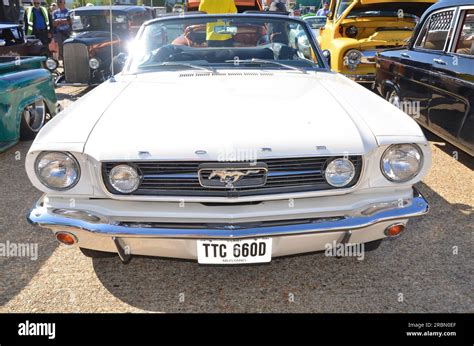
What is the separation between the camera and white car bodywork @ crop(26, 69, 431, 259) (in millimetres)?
2100

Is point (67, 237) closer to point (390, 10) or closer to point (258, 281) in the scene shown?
point (258, 281)

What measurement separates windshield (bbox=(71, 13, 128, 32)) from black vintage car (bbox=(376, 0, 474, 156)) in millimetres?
6094

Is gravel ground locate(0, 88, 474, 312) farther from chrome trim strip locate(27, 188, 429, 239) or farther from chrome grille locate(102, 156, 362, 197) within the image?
chrome grille locate(102, 156, 362, 197)

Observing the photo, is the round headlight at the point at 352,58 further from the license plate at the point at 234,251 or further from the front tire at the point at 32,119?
the license plate at the point at 234,251

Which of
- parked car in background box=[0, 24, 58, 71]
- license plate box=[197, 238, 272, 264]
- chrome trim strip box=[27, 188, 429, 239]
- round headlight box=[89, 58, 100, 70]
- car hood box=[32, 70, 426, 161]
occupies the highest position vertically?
parked car in background box=[0, 24, 58, 71]

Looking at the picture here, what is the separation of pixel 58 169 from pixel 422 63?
3899 millimetres

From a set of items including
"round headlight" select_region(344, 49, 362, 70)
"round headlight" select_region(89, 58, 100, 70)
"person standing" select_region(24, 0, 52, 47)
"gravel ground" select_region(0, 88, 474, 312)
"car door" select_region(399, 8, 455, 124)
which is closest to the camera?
"gravel ground" select_region(0, 88, 474, 312)

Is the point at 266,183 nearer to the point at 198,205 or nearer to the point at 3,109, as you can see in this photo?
the point at 198,205

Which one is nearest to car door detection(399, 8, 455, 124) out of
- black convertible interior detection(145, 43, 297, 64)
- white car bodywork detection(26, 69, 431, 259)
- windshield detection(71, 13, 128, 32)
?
black convertible interior detection(145, 43, 297, 64)

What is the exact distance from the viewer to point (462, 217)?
335cm

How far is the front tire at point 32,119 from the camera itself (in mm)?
5180

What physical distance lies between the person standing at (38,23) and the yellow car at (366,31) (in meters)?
6.27

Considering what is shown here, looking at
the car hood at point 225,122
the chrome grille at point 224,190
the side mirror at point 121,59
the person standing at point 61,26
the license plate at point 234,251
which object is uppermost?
the person standing at point 61,26

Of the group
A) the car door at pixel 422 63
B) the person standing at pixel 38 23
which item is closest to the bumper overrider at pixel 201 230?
the car door at pixel 422 63
